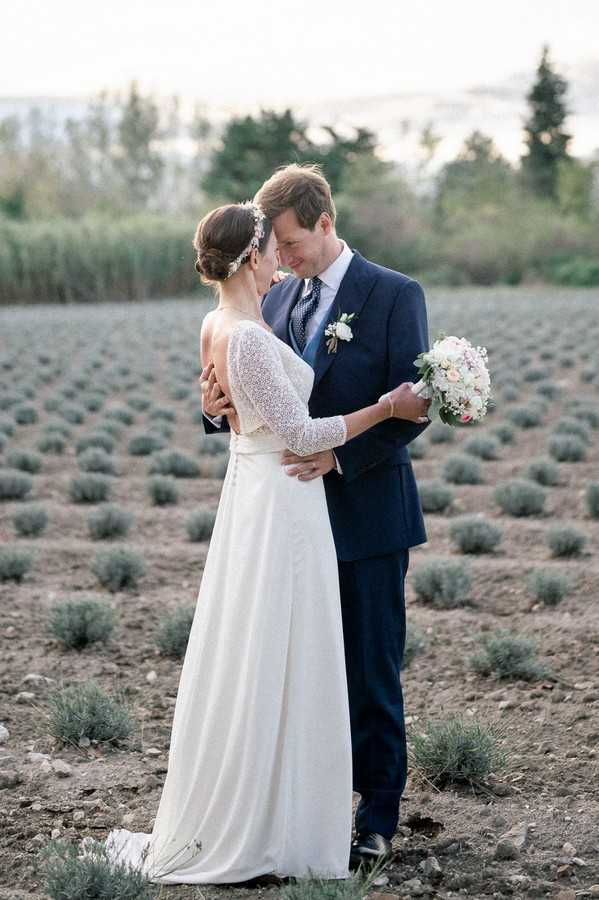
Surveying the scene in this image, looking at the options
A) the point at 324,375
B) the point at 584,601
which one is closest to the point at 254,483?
the point at 324,375

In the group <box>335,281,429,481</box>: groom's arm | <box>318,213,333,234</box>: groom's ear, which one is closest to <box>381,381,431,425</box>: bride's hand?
<box>335,281,429,481</box>: groom's arm

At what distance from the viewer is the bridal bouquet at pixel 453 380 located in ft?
12.6

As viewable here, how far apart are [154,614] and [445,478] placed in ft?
18.1

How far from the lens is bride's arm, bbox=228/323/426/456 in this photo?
3.78 meters

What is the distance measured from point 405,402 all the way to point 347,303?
464 mm

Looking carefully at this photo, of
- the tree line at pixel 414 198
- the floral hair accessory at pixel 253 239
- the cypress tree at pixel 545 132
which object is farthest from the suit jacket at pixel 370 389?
the cypress tree at pixel 545 132

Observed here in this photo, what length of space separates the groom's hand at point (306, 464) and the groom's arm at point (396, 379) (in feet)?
0.20

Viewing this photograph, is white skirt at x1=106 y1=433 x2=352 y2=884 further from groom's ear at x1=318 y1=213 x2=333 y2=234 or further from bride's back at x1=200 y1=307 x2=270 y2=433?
groom's ear at x1=318 y1=213 x2=333 y2=234

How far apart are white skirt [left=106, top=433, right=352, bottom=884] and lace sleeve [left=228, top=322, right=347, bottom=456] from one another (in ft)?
0.67

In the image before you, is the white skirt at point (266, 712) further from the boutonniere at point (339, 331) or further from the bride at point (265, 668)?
the boutonniere at point (339, 331)

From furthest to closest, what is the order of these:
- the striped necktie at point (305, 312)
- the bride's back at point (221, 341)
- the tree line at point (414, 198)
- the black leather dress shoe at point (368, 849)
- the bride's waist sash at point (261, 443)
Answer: the tree line at point (414, 198), the striped necktie at point (305, 312), the black leather dress shoe at point (368, 849), the bride's waist sash at point (261, 443), the bride's back at point (221, 341)

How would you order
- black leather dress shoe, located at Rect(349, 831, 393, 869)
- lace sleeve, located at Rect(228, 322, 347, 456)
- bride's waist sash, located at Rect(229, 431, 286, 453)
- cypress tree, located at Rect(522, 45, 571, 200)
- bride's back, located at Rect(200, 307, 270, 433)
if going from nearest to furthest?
lace sleeve, located at Rect(228, 322, 347, 456) → bride's back, located at Rect(200, 307, 270, 433) → bride's waist sash, located at Rect(229, 431, 286, 453) → black leather dress shoe, located at Rect(349, 831, 393, 869) → cypress tree, located at Rect(522, 45, 571, 200)

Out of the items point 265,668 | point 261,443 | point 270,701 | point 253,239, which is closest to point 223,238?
point 253,239

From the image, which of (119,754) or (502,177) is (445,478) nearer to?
(119,754)
